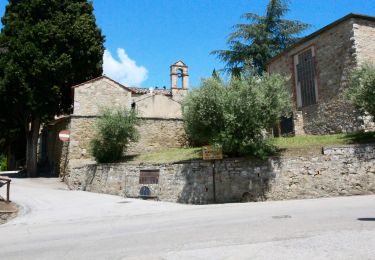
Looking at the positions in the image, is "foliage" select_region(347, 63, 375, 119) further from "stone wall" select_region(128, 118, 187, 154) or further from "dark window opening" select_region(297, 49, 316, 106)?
"stone wall" select_region(128, 118, 187, 154)

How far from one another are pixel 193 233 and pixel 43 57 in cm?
2112

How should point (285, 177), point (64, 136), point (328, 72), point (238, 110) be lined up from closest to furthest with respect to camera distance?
point (285, 177) < point (238, 110) < point (328, 72) < point (64, 136)

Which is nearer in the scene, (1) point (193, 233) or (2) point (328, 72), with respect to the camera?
(1) point (193, 233)

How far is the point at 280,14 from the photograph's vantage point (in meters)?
34.9

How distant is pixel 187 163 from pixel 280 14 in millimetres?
23667

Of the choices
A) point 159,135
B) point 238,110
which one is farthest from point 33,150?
point 238,110

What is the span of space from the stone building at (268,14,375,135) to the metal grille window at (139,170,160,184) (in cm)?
1001

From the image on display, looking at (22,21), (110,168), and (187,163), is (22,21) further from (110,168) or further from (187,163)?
(187,163)

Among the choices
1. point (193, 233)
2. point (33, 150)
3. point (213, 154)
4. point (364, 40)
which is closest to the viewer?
point (193, 233)

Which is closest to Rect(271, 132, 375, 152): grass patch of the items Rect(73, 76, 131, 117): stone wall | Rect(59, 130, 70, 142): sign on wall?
Rect(73, 76, 131, 117): stone wall

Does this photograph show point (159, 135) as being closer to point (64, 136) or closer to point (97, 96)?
point (97, 96)

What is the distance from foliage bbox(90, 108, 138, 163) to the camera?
Result: 2091 cm

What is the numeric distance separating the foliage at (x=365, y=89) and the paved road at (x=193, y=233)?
5382 millimetres

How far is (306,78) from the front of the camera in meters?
23.2
